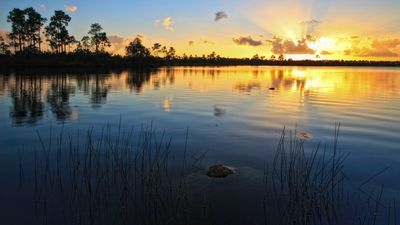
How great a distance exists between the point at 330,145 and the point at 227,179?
7164mm

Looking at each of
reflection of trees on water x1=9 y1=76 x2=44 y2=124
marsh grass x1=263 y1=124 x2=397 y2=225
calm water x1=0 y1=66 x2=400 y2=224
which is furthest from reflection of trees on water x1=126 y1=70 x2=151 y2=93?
marsh grass x1=263 y1=124 x2=397 y2=225

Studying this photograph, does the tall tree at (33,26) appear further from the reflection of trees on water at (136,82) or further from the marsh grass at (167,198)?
the marsh grass at (167,198)

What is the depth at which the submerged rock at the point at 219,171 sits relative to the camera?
1231cm

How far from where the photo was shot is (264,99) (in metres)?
36.4

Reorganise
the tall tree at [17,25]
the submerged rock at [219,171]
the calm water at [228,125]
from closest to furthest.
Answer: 1. the submerged rock at [219,171]
2. the calm water at [228,125]
3. the tall tree at [17,25]

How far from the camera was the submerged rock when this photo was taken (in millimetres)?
12312

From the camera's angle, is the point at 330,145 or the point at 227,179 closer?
the point at 227,179

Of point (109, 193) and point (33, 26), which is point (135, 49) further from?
point (109, 193)

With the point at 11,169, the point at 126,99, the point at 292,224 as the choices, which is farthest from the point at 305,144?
the point at 126,99

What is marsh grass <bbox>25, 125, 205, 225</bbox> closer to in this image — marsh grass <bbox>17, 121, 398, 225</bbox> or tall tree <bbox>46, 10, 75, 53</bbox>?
marsh grass <bbox>17, 121, 398, 225</bbox>

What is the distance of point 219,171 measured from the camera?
12.5m

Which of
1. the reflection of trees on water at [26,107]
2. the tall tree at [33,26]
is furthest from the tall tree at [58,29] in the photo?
the reflection of trees on water at [26,107]

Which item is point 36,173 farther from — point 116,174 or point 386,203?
point 386,203

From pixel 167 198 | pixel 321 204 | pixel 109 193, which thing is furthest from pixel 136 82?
pixel 321 204
